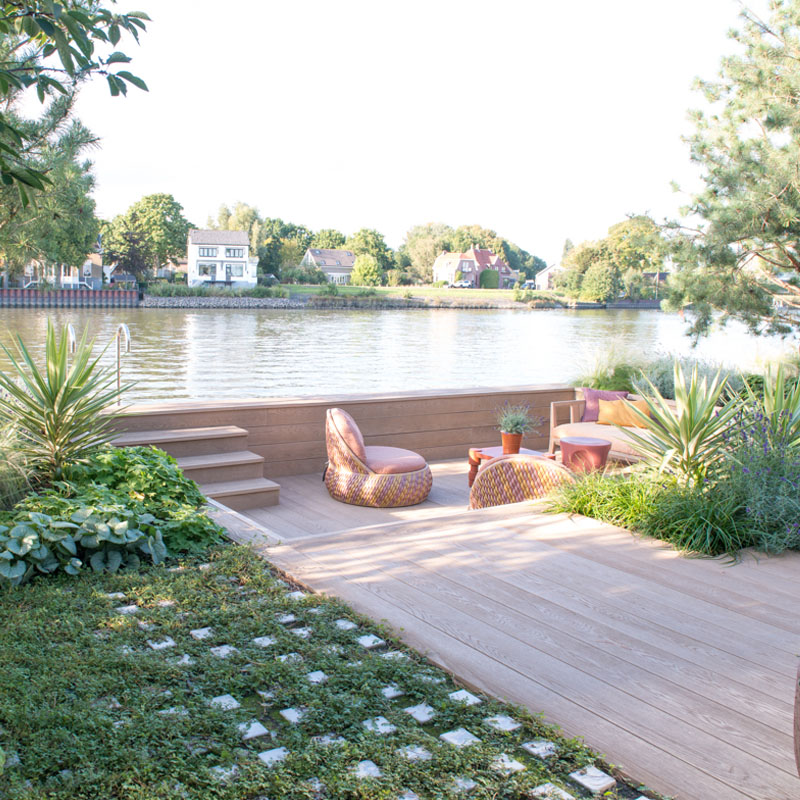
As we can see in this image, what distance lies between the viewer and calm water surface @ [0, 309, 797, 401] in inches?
831

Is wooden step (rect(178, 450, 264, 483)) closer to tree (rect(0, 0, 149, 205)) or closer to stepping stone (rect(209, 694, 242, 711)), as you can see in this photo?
stepping stone (rect(209, 694, 242, 711))

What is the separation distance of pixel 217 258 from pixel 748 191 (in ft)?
215

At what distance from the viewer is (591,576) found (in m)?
3.25

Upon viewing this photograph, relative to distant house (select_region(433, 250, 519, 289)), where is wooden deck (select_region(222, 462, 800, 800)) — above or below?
below

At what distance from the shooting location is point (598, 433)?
6.60 m

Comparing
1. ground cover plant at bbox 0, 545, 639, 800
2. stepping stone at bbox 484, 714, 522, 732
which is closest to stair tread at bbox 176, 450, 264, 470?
ground cover plant at bbox 0, 545, 639, 800

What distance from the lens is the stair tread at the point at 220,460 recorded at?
17.9 feet

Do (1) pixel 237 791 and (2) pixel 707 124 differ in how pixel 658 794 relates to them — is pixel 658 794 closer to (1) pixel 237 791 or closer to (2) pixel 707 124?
(1) pixel 237 791

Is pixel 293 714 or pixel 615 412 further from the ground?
pixel 615 412

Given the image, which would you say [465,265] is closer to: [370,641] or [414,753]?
[370,641]

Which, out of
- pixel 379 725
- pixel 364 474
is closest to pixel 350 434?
pixel 364 474

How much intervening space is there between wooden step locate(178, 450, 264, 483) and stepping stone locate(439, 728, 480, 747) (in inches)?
147

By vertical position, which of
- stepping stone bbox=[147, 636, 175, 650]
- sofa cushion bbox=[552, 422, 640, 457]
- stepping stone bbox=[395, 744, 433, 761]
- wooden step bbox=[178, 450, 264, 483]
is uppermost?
sofa cushion bbox=[552, 422, 640, 457]

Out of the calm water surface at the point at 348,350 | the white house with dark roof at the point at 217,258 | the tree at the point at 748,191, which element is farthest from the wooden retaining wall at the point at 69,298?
the tree at the point at 748,191
